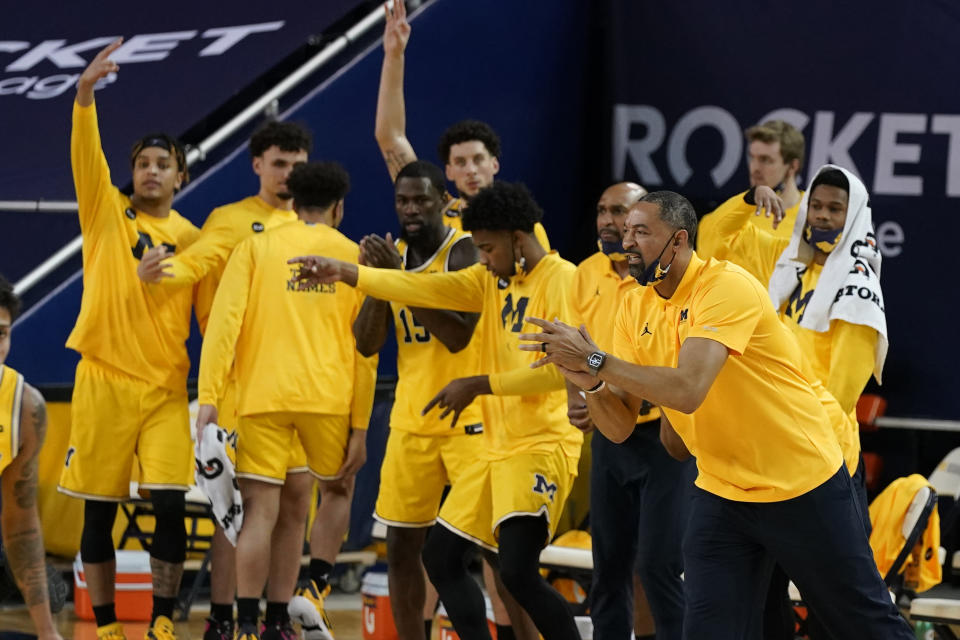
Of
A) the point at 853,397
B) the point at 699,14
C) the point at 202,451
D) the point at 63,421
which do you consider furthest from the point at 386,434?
the point at 853,397

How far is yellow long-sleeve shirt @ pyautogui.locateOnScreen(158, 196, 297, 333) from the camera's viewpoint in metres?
6.16

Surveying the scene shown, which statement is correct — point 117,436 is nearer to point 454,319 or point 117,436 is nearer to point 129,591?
point 129,591

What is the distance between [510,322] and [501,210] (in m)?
0.42

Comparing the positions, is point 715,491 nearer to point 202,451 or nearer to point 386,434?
point 202,451

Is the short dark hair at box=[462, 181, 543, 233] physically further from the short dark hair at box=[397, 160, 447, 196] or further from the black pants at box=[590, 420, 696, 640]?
the black pants at box=[590, 420, 696, 640]

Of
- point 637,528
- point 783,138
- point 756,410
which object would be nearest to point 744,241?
point 783,138

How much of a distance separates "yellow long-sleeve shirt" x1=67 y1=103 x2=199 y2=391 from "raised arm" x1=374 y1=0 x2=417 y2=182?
1.12 m

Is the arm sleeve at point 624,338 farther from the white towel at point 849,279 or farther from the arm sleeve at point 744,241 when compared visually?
the arm sleeve at point 744,241

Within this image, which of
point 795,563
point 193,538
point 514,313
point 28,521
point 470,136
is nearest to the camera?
point 795,563

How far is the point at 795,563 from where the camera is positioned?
4012 millimetres

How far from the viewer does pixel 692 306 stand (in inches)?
157

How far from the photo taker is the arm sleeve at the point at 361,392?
633 centimetres

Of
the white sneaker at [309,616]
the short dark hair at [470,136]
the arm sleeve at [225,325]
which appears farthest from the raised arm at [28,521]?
the short dark hair at [470,136]

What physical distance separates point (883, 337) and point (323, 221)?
8.42 ft
